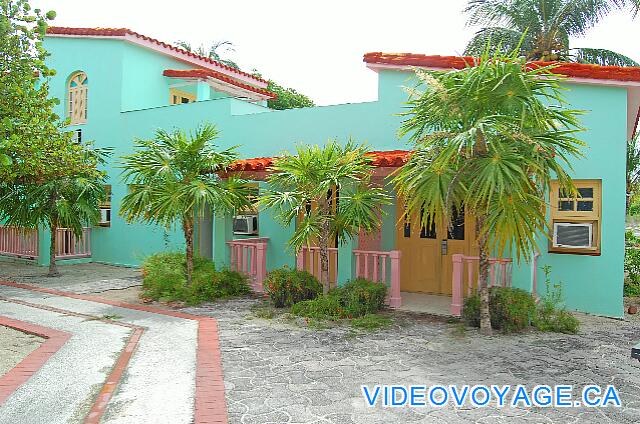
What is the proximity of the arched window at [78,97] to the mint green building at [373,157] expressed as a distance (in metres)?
0.04

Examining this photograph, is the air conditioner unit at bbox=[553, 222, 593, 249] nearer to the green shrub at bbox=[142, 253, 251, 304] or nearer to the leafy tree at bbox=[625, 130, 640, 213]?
the green shrub at bbox=[142, 253, 251, 304]

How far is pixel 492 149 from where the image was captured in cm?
610

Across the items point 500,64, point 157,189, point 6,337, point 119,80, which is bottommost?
point 6,337

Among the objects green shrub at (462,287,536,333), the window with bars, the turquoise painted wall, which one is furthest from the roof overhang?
green shrub at (462,287,536,333)

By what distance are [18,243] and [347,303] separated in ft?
39.7

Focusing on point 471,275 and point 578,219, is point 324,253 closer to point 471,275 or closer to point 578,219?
point 471,275

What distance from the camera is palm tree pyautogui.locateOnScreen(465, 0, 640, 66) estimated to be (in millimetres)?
17077

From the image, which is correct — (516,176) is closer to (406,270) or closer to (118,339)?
(406,270)

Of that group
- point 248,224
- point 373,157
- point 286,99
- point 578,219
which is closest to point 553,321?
point 578,219

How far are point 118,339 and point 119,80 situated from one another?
990 centimetres

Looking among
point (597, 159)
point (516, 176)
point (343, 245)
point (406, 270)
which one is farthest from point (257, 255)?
point (597, 159)

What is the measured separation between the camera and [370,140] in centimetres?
1033

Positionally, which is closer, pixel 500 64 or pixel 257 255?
pixel 500 64

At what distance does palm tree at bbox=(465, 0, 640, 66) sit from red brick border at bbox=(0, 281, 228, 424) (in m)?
13.8
